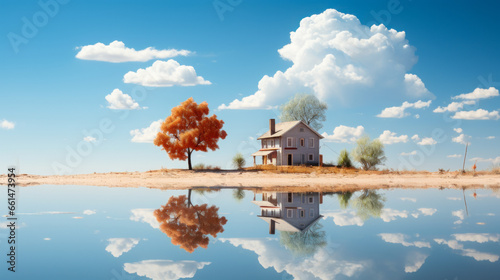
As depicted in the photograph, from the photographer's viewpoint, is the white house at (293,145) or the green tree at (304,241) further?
the white house at (293,145)

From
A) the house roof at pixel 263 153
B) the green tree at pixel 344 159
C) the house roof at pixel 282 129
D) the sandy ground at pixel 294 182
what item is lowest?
the sandy ground at pixel 294 182

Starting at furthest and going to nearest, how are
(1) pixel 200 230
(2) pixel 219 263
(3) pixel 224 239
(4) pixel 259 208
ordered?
(4) pixel 259 208 < (1) pixel 200 230 < (3) pixel 224 239 < (2) pixel 219 263

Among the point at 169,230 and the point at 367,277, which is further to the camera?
the point at 169,230

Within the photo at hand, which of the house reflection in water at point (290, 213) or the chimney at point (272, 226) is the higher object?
the house reflection in water at point (290, 213)

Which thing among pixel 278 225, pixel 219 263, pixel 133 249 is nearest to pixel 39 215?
pixel 133 249

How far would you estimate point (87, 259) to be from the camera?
26.4ft

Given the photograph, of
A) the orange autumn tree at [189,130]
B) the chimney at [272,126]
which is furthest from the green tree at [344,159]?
the orange autumn tree at [189,130]

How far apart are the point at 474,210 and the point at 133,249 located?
12387 mm

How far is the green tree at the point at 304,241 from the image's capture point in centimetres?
848

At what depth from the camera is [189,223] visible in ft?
38.0

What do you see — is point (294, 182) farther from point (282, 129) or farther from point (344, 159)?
point (282, 129)

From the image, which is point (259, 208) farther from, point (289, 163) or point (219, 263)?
point (289, 163)

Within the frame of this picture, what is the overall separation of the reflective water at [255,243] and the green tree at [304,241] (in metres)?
0.02

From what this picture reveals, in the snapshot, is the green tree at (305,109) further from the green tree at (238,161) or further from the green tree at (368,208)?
the green tree at (368,208)
